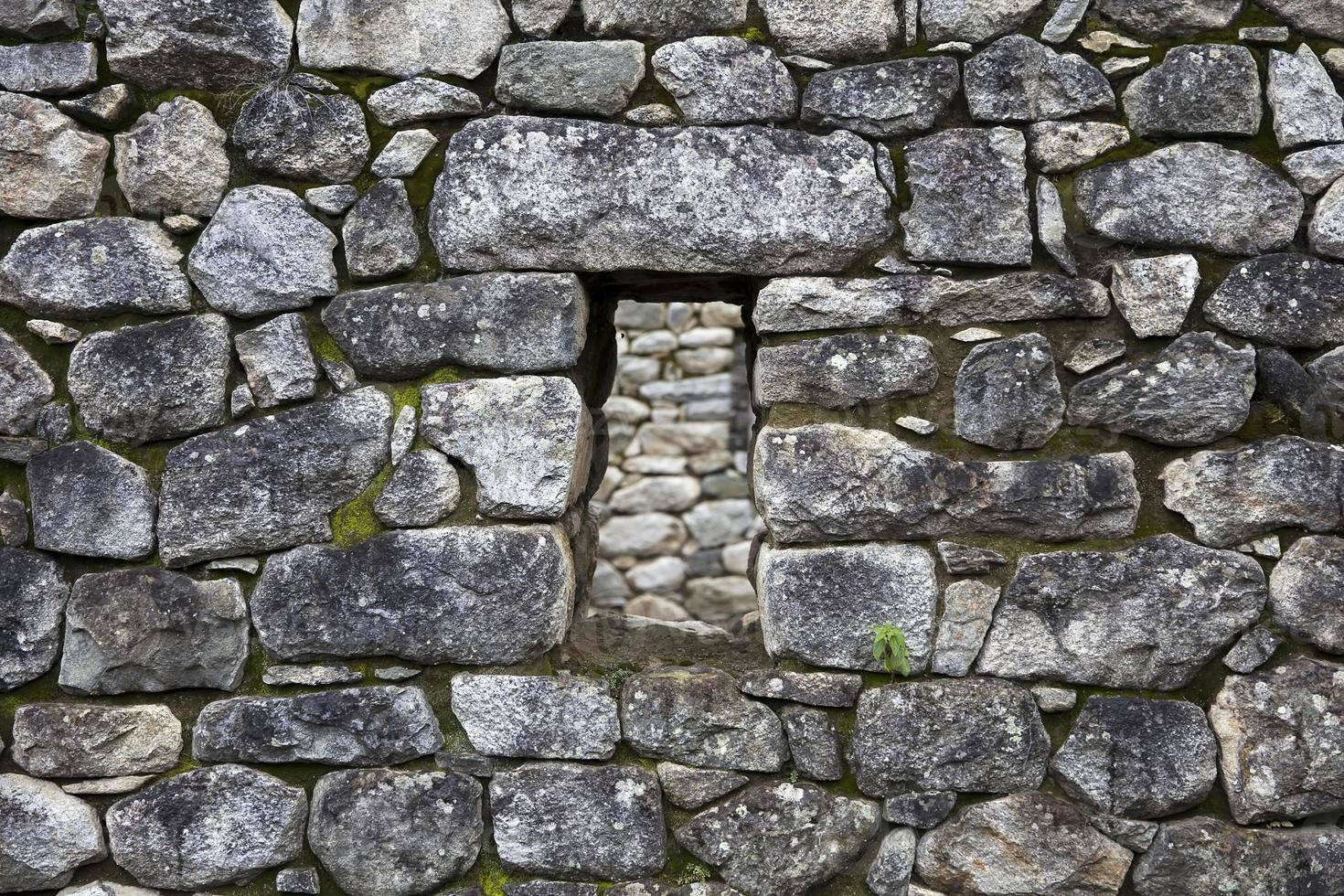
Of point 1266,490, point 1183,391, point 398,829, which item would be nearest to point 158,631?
point 398,829

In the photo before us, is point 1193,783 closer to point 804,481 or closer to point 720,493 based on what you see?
point 804,481

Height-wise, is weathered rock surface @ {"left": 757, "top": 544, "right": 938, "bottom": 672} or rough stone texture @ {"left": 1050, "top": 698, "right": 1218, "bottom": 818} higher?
weathered rock surface @ {"left": 757, "top": 544, "right": 938, "bottom": 672}

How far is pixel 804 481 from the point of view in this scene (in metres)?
2.36

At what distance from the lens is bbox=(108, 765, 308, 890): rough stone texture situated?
2371mm

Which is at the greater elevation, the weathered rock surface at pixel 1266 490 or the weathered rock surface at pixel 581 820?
the weathered rock surface at pixel 1266 490

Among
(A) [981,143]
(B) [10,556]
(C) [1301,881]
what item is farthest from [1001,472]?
(B) [10,556]

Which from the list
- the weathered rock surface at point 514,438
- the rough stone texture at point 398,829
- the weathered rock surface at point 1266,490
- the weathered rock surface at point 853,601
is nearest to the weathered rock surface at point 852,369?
the weathered rock surface at point 853,601

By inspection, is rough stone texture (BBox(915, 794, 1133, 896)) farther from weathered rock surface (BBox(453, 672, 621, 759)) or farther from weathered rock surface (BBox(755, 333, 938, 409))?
weathered rock surface (BBox(755, 333, 938, 409))

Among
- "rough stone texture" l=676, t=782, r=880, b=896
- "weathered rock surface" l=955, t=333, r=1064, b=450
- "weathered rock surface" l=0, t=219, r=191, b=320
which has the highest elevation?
"weathered rock surface" l=0, t=219, r=191, b=320

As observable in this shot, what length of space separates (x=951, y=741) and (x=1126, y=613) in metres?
0.48

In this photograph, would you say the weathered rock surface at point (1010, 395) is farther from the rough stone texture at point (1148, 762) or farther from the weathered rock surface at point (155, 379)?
the weathered rock surface at point (155, 379)

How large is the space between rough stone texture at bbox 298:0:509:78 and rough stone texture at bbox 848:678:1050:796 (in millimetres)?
1749

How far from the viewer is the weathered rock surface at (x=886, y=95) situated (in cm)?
239

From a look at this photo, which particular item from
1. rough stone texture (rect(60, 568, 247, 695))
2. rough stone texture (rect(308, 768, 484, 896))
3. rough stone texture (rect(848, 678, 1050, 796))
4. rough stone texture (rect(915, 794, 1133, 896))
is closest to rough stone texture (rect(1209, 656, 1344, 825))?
rough stone texture (rect(915, 794, 1133, 896))
